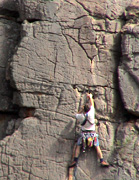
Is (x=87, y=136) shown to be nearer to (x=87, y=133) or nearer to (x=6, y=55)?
(x=87, y=133)

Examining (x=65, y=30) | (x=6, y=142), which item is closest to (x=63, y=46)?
(x=65, y=30)

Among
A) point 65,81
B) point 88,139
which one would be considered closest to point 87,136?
point 88,139

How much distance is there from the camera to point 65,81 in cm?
1016

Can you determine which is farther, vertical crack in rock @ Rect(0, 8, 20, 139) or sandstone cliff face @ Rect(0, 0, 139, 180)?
vertical crack in rock @ Rect(0, 8, 20, 139)

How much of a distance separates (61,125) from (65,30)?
180cm

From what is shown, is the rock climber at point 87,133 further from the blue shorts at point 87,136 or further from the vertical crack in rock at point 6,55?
the vertical crack in rock at point 6,55

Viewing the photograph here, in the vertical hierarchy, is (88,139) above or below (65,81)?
below

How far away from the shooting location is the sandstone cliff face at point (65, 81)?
10.1 metres

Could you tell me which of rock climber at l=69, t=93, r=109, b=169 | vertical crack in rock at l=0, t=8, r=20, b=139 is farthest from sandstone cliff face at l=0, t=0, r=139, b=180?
vertical crack in rock at l=0, t=8, r=20, b=139

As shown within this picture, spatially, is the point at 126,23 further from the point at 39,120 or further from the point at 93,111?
the point at 39,120

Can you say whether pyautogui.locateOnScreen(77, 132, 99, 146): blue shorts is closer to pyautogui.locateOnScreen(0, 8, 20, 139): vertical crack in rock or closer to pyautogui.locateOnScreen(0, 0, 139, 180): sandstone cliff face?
pyautogui.locateOnScreen(0, 0, 139, 180): sandstone cliff face

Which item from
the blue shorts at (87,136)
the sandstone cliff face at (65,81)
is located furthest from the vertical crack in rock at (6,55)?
the blue shorts at (87,136)

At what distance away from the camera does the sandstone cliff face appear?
10.1 meters

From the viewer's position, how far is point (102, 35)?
10281mm
